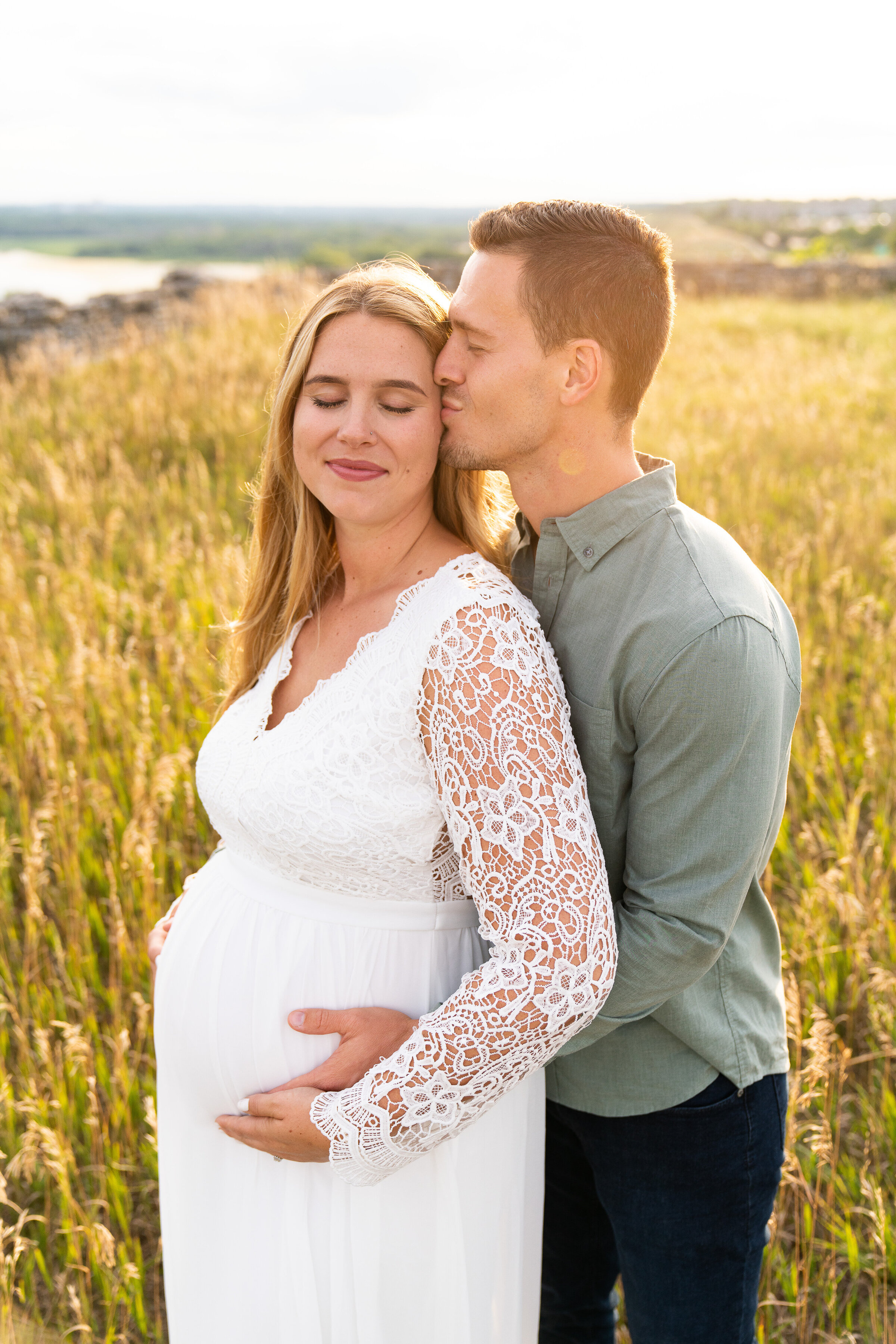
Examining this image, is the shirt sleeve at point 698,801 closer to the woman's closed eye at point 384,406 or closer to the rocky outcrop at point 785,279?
the woman's closed eye at point 384,406

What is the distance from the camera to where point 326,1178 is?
5.24ft

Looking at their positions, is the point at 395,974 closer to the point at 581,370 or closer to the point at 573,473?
the point at 573,473

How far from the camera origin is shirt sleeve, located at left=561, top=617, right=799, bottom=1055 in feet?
4.73

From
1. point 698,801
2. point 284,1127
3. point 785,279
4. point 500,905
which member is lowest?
point 284,1127

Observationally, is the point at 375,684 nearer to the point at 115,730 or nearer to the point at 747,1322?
the point at 747,1322

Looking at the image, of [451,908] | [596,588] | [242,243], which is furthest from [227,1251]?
[242,243]

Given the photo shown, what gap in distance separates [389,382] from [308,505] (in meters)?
0.38

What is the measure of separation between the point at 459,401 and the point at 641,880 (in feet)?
2.91

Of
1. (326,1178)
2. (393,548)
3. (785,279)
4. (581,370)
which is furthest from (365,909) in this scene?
(785,279)

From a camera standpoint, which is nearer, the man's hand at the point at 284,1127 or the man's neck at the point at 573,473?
the man's hand at the point at 284,1127

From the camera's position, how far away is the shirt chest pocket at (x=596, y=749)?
1569mm

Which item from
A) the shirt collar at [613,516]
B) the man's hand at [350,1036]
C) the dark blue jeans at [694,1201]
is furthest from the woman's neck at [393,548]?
the dark blue jeans at [694,1201]

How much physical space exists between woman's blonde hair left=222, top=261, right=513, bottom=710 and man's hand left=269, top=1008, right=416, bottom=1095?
77 cm

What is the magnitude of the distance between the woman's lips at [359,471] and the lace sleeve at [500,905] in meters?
0.42
